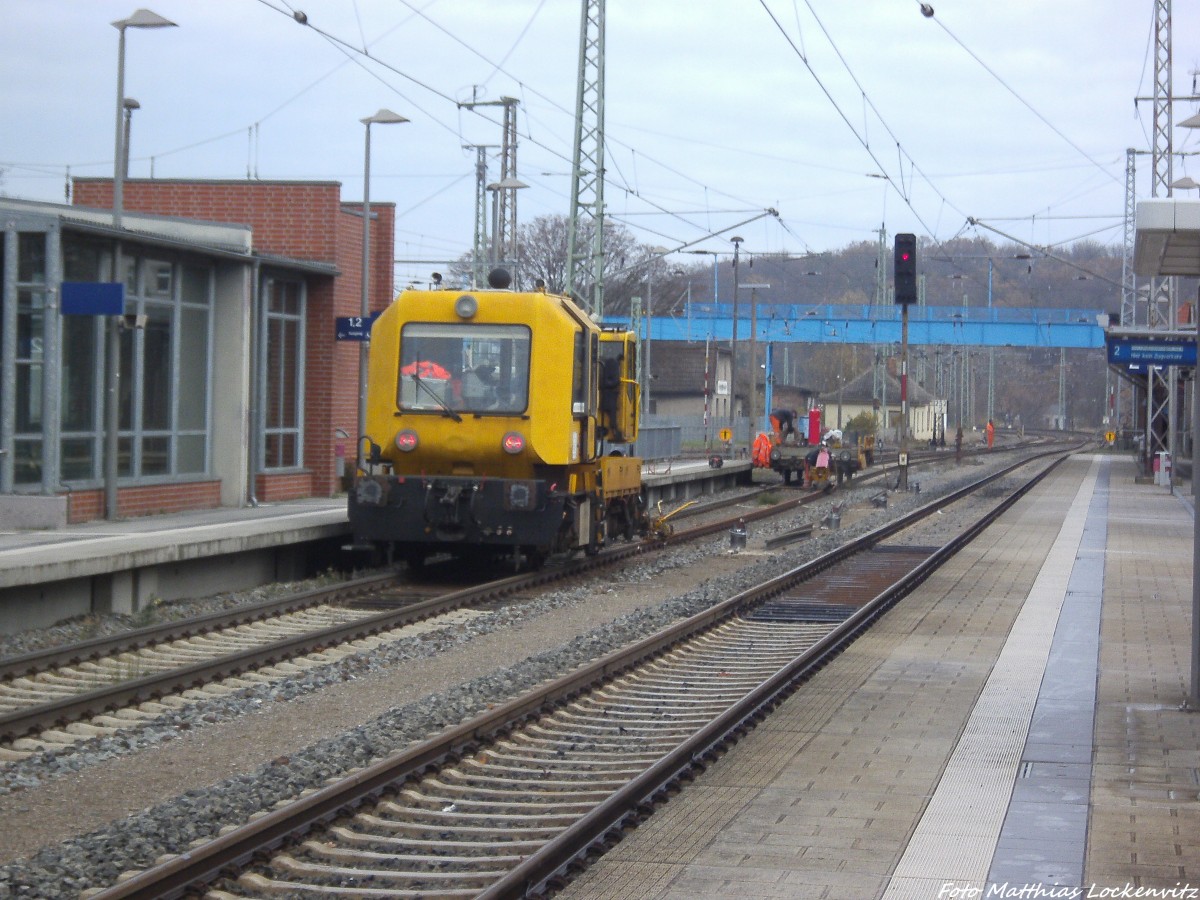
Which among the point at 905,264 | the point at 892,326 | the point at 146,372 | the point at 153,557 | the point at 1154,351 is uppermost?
the point at 892,326

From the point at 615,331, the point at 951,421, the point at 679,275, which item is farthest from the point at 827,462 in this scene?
the point at 951,421

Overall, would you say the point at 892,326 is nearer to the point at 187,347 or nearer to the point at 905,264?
the point at 905,264

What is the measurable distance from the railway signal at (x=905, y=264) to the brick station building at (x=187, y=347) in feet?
32.1

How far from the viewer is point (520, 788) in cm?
738

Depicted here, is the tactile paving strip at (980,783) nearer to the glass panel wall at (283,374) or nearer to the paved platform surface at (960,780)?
the paved platform surface at (960,780)

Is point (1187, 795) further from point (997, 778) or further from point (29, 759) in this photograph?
point (29, 759)

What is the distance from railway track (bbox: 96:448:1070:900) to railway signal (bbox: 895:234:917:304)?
56.5 ft

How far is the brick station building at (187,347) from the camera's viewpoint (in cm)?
1611

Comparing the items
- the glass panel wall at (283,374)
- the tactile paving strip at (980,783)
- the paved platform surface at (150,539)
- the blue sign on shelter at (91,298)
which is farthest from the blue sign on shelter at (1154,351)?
the glass panel wall at (283,374)

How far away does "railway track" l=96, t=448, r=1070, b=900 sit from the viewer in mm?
5746

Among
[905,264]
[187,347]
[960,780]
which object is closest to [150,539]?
[187,347]

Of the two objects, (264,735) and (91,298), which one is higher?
(91,298)

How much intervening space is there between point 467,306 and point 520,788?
9014mm

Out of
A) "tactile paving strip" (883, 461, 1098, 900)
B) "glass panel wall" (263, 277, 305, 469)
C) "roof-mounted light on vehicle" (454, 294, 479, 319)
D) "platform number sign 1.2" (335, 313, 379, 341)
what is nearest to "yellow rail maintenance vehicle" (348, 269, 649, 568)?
"roof-mounted light on vehicle" (454, 294, 479, 319)
